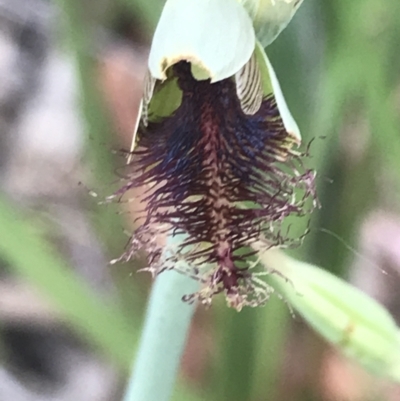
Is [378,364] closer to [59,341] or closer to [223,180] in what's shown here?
[223,180]

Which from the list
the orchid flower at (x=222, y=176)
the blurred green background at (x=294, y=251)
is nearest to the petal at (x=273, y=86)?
the orchid flower at (x=222, y=176)

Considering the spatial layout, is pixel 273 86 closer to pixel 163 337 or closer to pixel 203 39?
pixel 203 39

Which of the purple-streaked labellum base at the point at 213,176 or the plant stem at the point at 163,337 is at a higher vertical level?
the purple-streaked labellum base at the point at 213,176

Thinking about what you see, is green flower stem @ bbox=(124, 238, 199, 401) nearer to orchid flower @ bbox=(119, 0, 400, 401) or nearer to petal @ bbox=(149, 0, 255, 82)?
orchid flower @ bbox=(119, 0, 400, 401)

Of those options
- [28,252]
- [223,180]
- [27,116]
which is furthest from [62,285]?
[27,116]

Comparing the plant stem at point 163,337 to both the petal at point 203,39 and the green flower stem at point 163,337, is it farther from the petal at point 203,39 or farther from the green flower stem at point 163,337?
the petal at point 203,39

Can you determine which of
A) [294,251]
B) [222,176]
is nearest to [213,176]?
[222,176]
